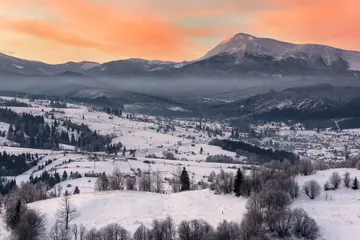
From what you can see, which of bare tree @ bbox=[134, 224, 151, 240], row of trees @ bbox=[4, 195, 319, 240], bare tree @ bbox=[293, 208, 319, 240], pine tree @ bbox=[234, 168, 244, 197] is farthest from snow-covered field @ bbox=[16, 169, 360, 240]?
bare tree @ bbox=[134, 224, 151, 240]

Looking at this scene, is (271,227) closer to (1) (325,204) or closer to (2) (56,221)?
(1) (325,204)

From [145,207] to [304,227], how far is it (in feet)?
116

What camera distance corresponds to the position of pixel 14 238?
287ft

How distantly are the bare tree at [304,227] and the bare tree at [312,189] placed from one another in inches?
727

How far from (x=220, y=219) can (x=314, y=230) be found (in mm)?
18787

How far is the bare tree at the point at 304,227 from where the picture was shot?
8606 centimetres

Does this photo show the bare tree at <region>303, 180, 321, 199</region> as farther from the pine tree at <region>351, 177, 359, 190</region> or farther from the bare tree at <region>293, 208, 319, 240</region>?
the bare tree at <region>293, 208, 319, 240</region>

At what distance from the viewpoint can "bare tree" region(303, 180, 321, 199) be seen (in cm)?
10638

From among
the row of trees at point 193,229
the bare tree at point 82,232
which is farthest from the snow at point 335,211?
the bare tree at point 82,232

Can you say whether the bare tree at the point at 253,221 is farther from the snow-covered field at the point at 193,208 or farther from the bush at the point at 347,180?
the bush at the point at 347,180

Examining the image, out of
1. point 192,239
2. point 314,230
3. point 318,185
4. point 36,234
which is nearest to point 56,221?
point 36,234

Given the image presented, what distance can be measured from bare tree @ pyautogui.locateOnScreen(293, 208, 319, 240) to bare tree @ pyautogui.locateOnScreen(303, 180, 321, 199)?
18464mm

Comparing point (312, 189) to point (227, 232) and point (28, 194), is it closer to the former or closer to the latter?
point (227, 232)

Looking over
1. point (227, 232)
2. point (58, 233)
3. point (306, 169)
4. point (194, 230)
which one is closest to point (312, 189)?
point (306, 169)
